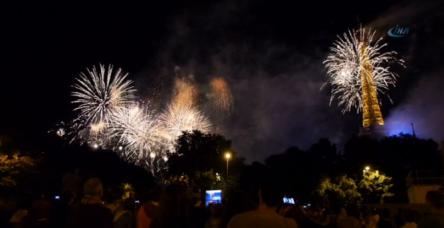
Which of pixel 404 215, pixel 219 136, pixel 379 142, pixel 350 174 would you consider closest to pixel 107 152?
pixel 219 136

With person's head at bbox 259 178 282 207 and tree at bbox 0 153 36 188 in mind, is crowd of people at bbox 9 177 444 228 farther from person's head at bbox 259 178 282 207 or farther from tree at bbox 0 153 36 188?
tree at bbox 0 153 36 188

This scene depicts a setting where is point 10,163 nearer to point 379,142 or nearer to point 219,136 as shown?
point 219,136

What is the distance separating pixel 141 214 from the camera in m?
6.66

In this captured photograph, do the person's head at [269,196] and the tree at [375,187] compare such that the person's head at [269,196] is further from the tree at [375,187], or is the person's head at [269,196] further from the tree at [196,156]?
the tree at [196,156]

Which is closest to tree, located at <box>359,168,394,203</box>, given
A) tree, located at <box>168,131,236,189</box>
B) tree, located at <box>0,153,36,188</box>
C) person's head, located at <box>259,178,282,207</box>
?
tree, located at <box>168,131,236,189</box>

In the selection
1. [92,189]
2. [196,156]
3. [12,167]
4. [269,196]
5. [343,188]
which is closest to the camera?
[269,196]

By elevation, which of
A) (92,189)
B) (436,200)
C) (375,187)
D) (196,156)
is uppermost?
(196,156)

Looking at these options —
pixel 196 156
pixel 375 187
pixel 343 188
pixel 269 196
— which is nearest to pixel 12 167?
pixel 269 196

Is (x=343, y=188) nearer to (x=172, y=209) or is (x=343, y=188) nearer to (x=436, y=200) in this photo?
(x=436, y=200)

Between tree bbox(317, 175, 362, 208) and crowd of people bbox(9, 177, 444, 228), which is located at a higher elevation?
tree bbox(317, 175, 362, 208)

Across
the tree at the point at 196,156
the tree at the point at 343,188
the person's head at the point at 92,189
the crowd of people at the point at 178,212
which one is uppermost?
the tree at the point at 196,156

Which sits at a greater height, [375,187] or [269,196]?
[375,187]

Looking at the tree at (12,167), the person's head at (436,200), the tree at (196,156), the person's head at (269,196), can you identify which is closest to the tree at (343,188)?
the tree at (196,156)

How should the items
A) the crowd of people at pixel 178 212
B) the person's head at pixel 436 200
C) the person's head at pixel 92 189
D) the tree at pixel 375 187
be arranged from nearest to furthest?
the crowd of people at pixel 178 212 < the person's head at pixel 92 189 < the person's head at pixel 436 200 < the tree at pixel 375 187
